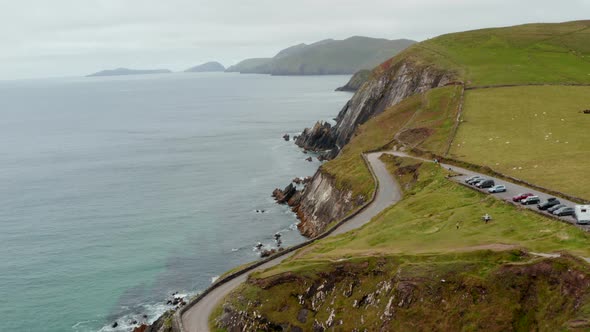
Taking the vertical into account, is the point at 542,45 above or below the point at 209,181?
above

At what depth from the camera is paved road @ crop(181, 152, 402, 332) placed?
4659 centimetres

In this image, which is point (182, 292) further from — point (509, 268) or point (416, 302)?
point (509, 268)

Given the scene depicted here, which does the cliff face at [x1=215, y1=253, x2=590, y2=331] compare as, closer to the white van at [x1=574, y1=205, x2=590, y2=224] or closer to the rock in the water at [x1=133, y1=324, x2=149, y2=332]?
the white van at [x1=574, y1=205, x2=590, y2=224]

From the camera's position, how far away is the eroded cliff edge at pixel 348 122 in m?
85.3

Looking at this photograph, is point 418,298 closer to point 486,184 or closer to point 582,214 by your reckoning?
point 582,214

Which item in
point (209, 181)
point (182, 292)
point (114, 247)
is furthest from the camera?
point (209, 181)

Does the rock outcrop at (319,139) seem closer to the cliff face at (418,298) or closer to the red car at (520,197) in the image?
the red car at (520,197)

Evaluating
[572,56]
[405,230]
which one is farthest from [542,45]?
[405,230]

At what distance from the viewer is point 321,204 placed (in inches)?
3457

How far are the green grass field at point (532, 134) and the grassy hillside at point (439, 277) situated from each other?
1231 cm

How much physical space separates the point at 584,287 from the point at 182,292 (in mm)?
48613

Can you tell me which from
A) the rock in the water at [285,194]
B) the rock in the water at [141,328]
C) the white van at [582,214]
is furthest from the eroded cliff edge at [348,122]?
the white van at [582,214]

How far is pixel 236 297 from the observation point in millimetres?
47062

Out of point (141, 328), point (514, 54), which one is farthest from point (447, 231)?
point (514, 54)
